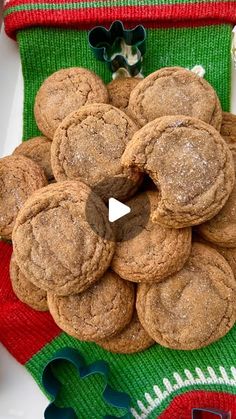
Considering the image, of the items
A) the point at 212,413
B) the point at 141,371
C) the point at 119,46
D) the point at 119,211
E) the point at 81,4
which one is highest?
the point at 81,4

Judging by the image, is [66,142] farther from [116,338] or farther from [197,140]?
[116,338]

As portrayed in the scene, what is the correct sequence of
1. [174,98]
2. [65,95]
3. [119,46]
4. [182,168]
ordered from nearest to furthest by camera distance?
[182,168] < [174,98] < [65,95] < [119,46]

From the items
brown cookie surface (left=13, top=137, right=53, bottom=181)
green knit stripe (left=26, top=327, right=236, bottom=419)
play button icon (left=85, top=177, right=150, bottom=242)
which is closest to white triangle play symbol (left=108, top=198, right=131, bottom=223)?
play button icon (left=85, top=177, right=150, bottom=242)

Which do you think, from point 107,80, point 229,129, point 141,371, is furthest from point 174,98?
point 141,371

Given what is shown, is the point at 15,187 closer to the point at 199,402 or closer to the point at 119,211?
the point at 119,211

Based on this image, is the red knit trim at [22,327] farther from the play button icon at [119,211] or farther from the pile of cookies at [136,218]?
the play button icon at [119,211]

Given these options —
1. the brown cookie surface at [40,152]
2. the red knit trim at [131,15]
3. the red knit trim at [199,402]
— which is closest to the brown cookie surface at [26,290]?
the brown cookie surface at [40,152]

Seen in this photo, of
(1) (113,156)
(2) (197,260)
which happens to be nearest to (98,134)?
(1) (113,156)
